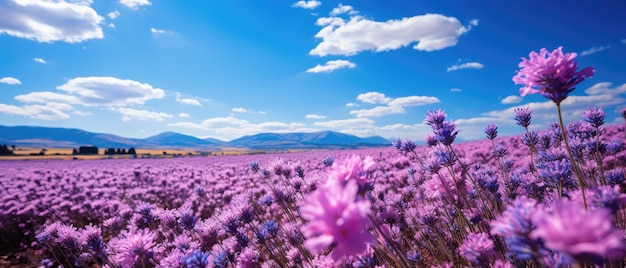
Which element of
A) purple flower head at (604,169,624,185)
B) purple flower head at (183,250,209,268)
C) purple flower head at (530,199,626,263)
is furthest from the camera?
purple flower head at (604,169,624,185)

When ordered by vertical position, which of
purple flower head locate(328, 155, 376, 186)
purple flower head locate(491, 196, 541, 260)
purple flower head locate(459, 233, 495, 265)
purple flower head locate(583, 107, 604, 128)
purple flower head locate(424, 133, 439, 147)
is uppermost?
purple flower head locate(583, 107, 604, 128)

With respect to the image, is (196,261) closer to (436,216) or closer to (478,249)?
(478,249)

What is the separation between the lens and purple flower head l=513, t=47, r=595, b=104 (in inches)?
57.4

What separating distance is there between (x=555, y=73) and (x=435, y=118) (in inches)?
63.3

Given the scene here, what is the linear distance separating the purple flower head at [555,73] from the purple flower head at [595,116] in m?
2.20

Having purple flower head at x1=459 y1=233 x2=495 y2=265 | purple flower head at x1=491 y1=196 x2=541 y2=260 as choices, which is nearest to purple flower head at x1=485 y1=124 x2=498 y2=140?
purple flower head at x1=459 y1=233 x2=495 y2=265

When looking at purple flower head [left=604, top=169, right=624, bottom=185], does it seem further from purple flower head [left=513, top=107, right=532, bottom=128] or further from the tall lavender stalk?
the tall lavender stalk

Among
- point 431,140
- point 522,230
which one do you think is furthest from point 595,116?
point 522,230

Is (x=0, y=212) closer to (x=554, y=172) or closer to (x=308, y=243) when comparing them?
(x=308, y=243)

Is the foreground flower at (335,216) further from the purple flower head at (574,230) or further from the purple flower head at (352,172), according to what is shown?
the purple flower head at (574,230)

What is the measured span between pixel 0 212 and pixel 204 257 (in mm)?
10180

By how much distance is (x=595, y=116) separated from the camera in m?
3.13

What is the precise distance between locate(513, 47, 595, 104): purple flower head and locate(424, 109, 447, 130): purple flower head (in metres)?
1.53

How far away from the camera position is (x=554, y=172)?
5.85ft
